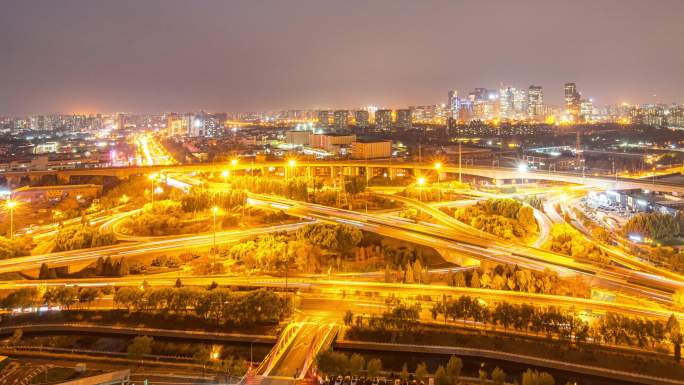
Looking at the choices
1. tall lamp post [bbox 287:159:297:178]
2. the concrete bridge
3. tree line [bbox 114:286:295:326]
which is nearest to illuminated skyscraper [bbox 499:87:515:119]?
the concrete bridge

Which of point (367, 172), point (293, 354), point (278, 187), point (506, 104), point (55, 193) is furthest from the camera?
point (506, 104)

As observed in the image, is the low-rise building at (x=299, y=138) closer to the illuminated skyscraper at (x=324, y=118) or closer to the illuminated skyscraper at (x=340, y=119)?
the illuminated skyscraper at (x=340, y=119)

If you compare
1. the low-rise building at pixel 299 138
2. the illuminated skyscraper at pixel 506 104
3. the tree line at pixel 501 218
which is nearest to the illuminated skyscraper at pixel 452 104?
the illuminated skyscraper at pixel 506 104

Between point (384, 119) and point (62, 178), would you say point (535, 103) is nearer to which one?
point (384, 119)

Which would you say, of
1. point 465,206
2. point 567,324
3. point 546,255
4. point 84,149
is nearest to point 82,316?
point 567,324

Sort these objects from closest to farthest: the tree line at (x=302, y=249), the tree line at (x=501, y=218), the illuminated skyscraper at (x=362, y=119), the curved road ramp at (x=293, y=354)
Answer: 1. the curved road ramp at (x=293, y=354)
2. the tree line at (x=302, y=249)
3. the tree line at (x=501, y=218)
4. the illuminated skyscraper at (x=362, y=119)

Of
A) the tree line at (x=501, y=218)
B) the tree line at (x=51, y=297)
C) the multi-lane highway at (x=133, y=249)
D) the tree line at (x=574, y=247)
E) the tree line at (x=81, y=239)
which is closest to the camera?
the tree line at (x=51, y=297)

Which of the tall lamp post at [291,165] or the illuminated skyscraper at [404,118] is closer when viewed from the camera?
the tall lamp post at [291,165]

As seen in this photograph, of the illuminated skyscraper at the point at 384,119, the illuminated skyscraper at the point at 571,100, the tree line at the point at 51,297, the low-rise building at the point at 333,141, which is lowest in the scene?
the tree line at the point at 51,297

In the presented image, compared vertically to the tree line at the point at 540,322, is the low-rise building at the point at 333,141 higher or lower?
higher

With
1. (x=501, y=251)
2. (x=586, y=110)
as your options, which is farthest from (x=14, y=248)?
(x=586, y=110)
